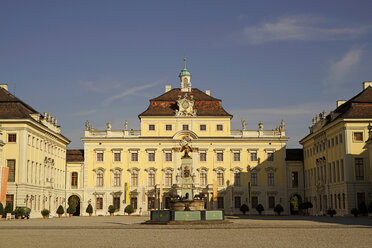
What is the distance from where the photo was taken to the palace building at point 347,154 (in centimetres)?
5266

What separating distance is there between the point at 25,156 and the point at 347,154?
31.6 m

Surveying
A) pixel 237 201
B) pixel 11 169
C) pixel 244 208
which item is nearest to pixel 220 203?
pixel 237 201

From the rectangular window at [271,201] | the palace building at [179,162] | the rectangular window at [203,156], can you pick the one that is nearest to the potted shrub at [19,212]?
the palace building at [179,162]

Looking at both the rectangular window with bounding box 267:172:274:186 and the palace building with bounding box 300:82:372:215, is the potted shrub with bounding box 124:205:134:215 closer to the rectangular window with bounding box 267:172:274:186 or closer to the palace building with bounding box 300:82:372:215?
the rectangular window with bounding box 267:172:274:186

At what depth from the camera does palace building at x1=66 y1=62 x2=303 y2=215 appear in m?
72.7

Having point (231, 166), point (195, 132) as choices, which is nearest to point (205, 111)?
point (195, 132)

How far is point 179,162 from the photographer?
241 ft

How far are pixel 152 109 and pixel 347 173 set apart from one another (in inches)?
1189

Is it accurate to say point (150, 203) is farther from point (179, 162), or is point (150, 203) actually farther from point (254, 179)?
point (254, 179)

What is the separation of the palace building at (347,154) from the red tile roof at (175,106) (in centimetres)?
1641

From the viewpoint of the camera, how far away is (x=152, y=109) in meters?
74.2

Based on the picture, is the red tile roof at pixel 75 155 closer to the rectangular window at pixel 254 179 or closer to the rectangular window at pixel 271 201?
the rectangular window at pixel 254 179

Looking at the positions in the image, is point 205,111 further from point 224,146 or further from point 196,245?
point 196,245

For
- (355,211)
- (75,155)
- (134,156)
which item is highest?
(75,155)
